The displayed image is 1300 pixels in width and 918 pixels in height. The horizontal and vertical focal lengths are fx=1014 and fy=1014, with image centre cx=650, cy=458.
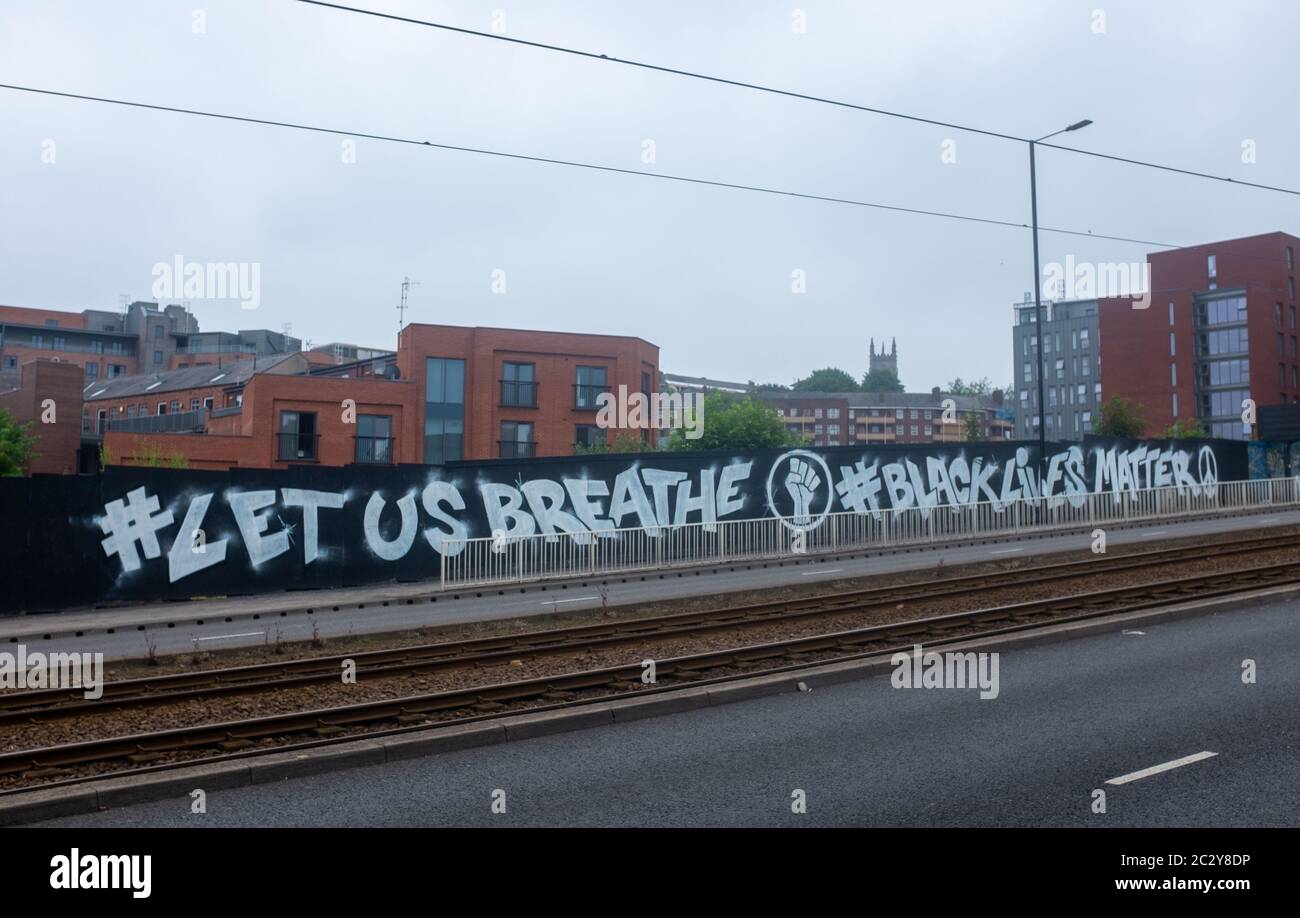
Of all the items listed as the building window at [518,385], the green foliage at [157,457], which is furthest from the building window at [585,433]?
the green foliage at [157,457]

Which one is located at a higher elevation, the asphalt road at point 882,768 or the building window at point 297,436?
the building window at point 297,436

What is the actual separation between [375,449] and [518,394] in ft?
23.4

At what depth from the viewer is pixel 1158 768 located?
711cm

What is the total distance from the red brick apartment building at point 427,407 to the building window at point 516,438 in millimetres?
48

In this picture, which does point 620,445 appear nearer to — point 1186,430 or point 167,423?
point 167,423

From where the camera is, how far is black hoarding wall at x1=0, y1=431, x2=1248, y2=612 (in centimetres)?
2038

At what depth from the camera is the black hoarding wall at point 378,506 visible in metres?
20.4

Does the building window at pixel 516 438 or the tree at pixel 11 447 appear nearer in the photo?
the tree at pixel 11 447

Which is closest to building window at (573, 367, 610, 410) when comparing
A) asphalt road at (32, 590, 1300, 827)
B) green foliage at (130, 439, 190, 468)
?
green foliage at (130, 439, 190, 468)

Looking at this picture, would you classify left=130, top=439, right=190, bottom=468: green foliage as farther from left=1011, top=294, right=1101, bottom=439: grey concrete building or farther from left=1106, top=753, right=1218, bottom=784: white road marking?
left=1011, top=294, right=1101, bottom=439: grey concrete building

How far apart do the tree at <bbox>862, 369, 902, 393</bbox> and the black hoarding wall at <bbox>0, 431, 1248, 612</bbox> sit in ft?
431
